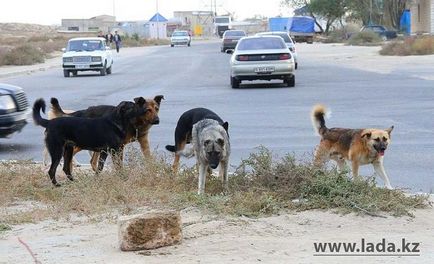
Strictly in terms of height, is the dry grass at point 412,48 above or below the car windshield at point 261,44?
below

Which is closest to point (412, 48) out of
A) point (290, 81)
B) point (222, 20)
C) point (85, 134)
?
point (290, 81)

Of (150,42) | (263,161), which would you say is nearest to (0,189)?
(263,161)

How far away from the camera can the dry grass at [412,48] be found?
4697 centimetres

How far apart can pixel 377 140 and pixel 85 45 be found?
31859 mm

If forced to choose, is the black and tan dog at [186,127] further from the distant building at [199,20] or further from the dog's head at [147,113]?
the distant building at [199,20]

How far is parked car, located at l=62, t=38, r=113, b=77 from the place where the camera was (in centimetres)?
3866

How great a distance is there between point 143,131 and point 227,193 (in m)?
2.02

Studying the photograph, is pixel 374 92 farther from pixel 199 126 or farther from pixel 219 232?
pixel 219 232

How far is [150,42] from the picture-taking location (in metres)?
117

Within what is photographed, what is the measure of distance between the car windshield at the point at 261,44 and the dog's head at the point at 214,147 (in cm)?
1903

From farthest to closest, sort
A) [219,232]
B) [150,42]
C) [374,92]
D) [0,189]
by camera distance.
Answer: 1. [150,42]
2. [374,92]
3. [0,189]
4. [219,232]

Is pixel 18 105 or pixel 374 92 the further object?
pixel 374 92

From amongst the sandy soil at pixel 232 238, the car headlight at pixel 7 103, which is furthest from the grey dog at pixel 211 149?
the car headlight at pixel 7 103

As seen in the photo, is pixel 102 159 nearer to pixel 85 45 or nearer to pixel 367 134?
pixel 367 134
